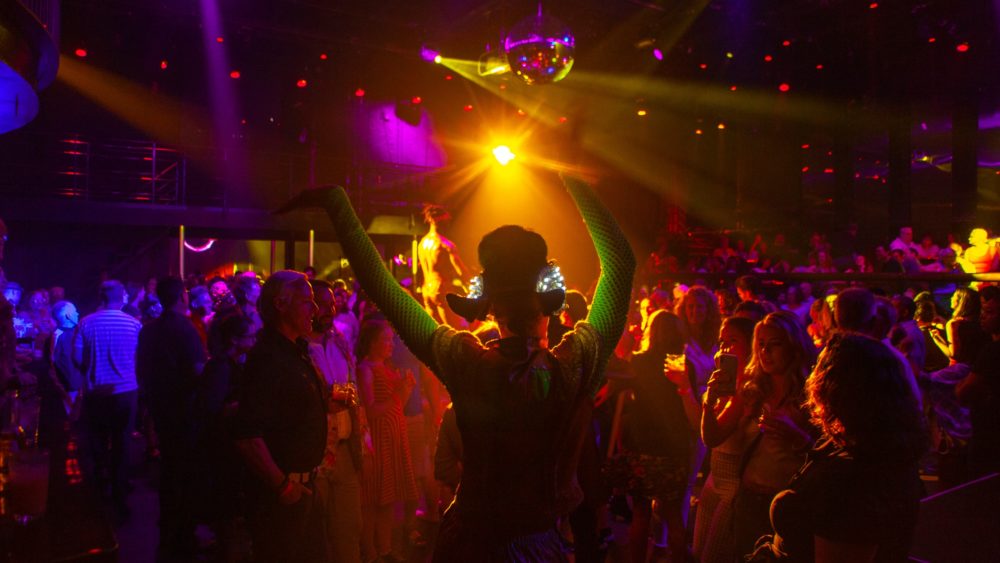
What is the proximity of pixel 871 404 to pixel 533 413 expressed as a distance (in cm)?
106

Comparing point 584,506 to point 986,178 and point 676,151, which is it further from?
point 986,178

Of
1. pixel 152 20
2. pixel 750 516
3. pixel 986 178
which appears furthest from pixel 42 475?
pixel 986 178

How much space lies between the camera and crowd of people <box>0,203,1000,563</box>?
141 cm

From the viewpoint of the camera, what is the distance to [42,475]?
196 cm

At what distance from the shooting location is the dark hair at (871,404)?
1.83 m

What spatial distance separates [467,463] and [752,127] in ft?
54.7

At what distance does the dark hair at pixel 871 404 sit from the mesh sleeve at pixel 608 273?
2.69 feet

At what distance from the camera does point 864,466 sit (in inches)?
72.4

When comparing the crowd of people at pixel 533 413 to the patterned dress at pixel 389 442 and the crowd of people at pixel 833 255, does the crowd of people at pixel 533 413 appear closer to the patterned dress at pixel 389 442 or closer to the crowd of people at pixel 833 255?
the patterned dress at pixel 389 442

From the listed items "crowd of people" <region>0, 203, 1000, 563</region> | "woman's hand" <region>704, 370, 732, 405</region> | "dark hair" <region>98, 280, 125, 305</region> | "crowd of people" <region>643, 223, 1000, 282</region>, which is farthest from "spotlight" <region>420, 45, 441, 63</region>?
"woman's hand" <region>704, 370, 732, 405</region>

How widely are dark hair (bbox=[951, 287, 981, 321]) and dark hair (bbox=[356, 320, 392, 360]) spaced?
12.7 feet

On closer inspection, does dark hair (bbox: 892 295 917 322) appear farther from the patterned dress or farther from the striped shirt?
the striped shirt

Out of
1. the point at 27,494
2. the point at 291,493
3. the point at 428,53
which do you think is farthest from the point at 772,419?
the point at 428,53

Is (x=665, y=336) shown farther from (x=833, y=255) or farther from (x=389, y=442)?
(x=833, y=255)
